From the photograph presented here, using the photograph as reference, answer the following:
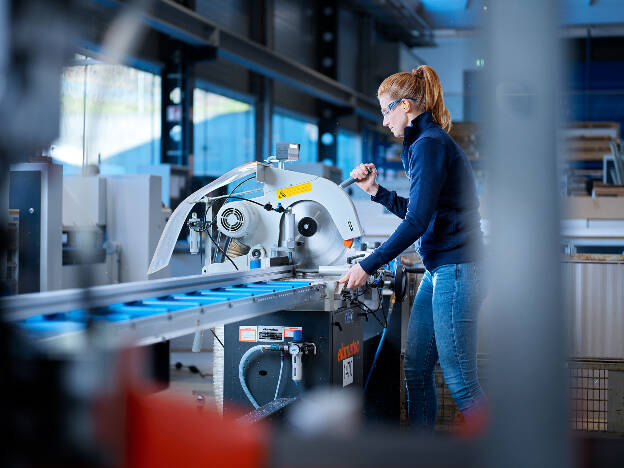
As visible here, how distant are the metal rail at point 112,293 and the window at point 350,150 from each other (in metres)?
10.9

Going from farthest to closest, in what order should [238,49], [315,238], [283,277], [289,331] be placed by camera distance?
[238,49], [315,238], [283,277], [289,331]

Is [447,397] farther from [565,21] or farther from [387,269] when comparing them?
[565,21]

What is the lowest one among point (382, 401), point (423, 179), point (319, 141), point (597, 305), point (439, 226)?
point (382, 401)

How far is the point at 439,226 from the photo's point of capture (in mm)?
2344

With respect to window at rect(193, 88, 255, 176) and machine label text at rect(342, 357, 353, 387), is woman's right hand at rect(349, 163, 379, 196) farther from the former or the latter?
window at rect(193, 88, 255, 176)

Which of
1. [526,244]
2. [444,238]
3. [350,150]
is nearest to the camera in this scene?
[526,244]

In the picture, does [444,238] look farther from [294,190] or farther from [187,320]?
[187,320]

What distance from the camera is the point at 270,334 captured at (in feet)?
9.05

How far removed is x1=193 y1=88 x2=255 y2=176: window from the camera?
369 inches

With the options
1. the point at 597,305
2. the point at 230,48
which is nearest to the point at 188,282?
the point at 597,305

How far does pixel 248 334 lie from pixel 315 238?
0.50 meters

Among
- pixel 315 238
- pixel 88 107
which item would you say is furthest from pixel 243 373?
pixel 88 107

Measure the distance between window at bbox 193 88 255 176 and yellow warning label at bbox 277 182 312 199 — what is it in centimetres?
610

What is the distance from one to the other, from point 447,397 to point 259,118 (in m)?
7.44
